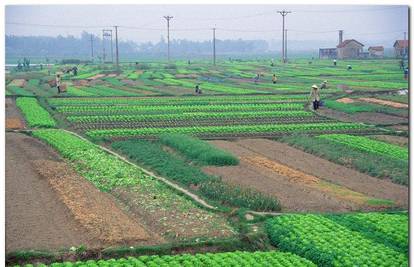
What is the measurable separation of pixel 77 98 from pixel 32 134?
1236 cm

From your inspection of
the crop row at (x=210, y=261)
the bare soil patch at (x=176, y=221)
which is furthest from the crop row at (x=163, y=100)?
the crop row at (x=210, y=261)

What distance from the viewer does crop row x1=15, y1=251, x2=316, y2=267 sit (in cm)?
950

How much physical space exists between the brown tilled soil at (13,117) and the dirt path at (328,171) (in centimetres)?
940

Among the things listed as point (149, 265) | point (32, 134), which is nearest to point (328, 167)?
point (149, 265)

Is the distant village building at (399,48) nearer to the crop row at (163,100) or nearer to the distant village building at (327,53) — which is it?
the distant village building at (327,53)

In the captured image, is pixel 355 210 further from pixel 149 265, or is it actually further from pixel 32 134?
pixel 32 134

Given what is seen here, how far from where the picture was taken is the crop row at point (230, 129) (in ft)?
71.2

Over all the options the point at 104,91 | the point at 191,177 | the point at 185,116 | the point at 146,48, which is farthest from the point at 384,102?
the point at 146,48

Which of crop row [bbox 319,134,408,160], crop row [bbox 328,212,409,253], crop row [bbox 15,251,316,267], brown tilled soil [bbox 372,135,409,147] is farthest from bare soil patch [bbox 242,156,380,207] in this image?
brown tilled soil [bbox 372,135,409,147]

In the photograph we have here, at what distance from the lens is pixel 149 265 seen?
948cm

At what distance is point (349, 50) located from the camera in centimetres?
6862

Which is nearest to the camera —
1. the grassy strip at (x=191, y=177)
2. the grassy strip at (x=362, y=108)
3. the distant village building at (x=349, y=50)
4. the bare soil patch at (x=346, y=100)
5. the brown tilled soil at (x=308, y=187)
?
the grassy strip at (x=191, y=177)

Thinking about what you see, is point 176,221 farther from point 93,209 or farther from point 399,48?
point 399,48

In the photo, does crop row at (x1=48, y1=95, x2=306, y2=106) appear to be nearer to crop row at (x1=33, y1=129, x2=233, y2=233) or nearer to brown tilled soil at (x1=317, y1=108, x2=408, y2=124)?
brown tilled soil at (x1=317, y1=108, x2=408, y2=124)
